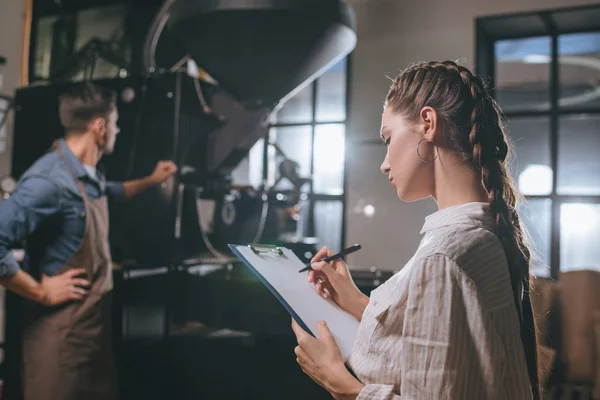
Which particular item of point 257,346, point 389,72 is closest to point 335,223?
point 389,72

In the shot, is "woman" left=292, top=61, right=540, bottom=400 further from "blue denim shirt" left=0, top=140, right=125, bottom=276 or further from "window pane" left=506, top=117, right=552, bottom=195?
"window pane" left=506, top=117, right=552, bottom=195

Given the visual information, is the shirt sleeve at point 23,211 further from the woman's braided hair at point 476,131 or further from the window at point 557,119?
the window at point 557,119

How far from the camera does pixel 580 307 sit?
2973mm

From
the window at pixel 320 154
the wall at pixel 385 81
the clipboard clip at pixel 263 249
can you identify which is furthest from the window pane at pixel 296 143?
the clipboard clip at pixel 263 249

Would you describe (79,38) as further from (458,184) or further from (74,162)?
(458,184)

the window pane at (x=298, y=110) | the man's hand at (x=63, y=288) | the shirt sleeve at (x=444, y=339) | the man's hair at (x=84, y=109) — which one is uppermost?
the window pane at (x=298, y=110)

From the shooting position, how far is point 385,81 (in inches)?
142

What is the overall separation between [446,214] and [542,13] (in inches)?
114

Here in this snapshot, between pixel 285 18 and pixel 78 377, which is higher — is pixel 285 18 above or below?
above

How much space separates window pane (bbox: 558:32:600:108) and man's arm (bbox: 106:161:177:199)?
2.69 m

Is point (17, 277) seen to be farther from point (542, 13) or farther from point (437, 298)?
point (542, 13)

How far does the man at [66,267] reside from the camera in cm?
196

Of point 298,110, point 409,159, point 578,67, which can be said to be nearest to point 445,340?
point 409,159

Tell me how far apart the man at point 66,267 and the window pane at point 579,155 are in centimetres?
291
